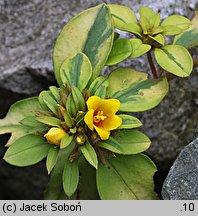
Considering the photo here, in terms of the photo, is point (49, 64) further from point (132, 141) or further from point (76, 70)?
point (132, 141)

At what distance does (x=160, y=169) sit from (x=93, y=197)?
15.6 inches

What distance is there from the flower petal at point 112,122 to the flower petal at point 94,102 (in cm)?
5

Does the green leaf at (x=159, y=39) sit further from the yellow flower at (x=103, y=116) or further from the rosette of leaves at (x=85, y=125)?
the yellow flower at (x=103, y=116)

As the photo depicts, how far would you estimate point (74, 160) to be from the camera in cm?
139

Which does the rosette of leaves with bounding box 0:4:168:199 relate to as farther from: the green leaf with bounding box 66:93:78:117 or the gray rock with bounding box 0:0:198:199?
the gray rock with bounding box 0:0:198:199

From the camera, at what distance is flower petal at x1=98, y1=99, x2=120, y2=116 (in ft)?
4.39

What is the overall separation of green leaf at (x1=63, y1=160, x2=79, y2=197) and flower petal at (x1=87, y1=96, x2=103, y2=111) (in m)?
0.17

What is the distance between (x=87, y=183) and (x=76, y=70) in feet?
1.14

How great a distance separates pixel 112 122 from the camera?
1.35 metres

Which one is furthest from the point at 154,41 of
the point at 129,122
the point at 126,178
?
the point at 126,178

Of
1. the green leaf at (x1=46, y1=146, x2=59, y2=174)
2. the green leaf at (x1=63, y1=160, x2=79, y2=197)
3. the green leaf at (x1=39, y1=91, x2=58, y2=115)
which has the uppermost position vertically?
the green leaf at (x1=39, y1=91, x2=58, y2=115)

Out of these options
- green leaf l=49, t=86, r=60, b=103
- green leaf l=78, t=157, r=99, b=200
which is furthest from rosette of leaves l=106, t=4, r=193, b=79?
green leaf l=78, t=157, r=99, b=200

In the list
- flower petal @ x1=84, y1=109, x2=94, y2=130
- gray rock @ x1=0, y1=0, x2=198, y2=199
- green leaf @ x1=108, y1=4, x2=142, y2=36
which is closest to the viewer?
flower petal @ x1=84, y1=109, x2=94, y2=130

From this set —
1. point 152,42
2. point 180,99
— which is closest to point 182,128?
point 180,99
